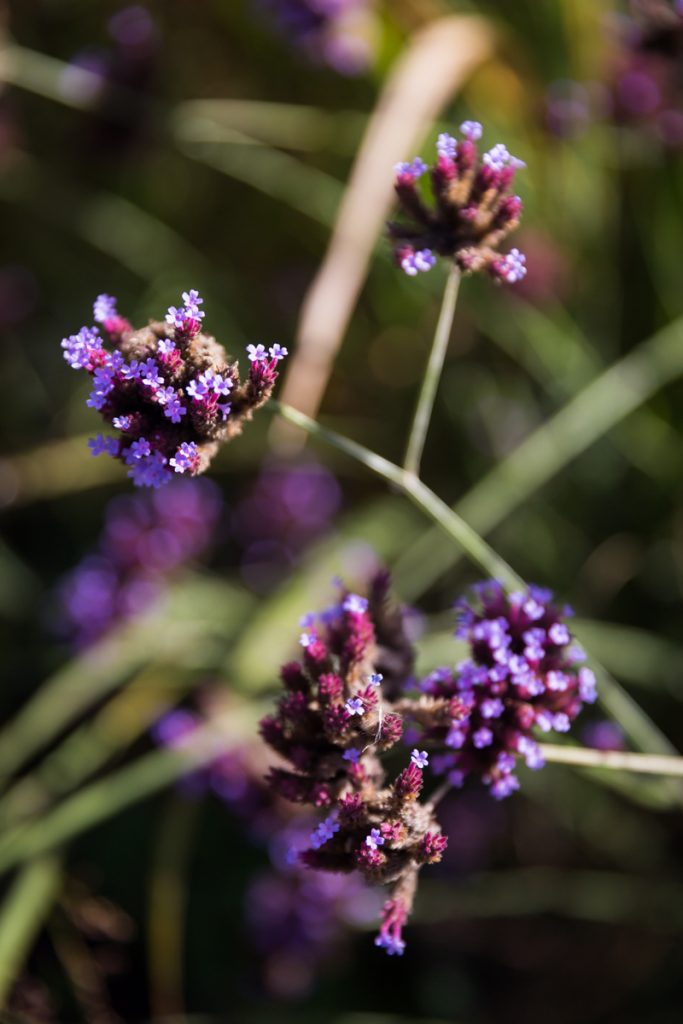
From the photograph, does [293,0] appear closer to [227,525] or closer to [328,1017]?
[227,525]

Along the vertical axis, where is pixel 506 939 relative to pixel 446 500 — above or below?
below

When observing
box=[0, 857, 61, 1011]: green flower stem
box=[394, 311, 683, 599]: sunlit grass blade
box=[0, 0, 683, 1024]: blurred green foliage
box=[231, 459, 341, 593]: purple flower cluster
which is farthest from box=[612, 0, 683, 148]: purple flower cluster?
box=[0, 857, 61, 1011]: green flower stem

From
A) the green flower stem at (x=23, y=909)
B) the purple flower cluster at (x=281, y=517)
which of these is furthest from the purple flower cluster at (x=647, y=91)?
the green flower stem at (x=23, y=909)

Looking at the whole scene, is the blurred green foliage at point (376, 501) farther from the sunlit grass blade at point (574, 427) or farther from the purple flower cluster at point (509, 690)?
the purple flower cluster at point (509, 690)

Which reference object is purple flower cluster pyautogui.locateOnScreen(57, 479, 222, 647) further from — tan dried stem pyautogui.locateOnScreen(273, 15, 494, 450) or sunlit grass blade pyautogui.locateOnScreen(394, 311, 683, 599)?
sunlit grass blade pyautogui.locateOnScreen(394, 311, 683, 599)

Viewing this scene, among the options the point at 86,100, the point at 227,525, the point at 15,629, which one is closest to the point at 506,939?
the point at 227,525

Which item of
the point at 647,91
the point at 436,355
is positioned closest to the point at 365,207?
the point at 647,91

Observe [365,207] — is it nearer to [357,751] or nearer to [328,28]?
[328,28]
